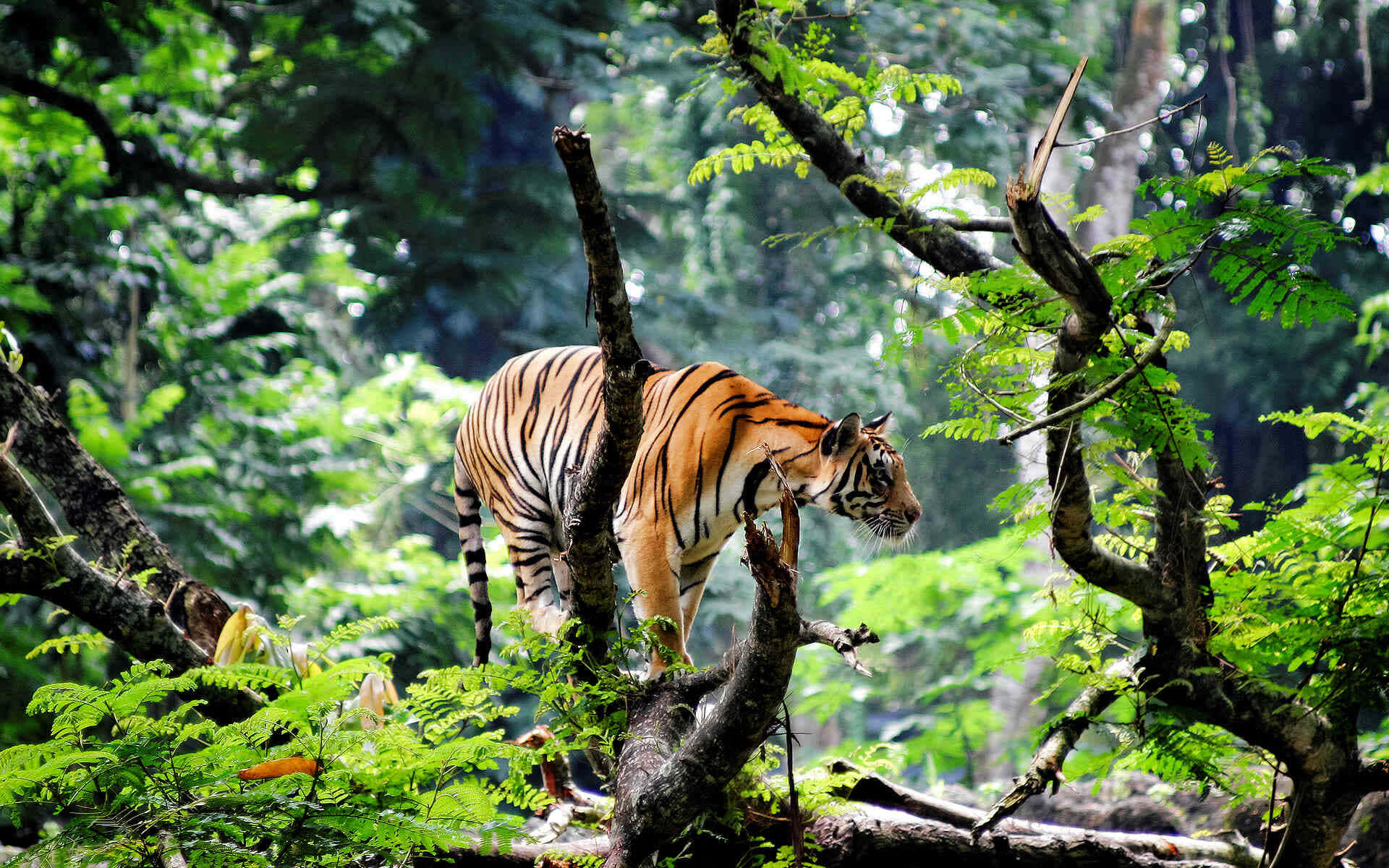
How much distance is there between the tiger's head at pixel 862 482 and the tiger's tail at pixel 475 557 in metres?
1.62

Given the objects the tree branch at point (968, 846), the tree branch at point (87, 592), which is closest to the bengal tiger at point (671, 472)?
the tree branch at point (968, 846)

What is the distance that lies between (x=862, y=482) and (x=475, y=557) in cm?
193

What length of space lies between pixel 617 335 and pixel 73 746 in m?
1.93

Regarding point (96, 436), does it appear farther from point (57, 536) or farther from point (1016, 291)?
point (1016, 291)

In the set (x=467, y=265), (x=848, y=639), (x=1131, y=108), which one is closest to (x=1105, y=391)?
(x=848, y=639)

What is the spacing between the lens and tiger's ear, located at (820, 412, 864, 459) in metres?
3.84

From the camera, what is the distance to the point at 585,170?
2.41 meters

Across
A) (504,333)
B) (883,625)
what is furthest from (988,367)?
(504,333)

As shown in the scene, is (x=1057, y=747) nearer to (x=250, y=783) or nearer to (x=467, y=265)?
(x=250, y=783)

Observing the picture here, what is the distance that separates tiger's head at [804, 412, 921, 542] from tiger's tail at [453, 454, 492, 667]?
1618mm

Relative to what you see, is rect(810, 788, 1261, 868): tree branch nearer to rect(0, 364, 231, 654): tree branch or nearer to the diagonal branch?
the diagonal branch

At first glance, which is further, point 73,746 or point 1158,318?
point 1158,318

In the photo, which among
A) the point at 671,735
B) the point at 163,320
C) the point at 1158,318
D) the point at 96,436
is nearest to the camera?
the point at 671,735

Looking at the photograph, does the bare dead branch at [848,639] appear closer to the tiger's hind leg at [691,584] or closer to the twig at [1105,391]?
the twig at [1105,391]
